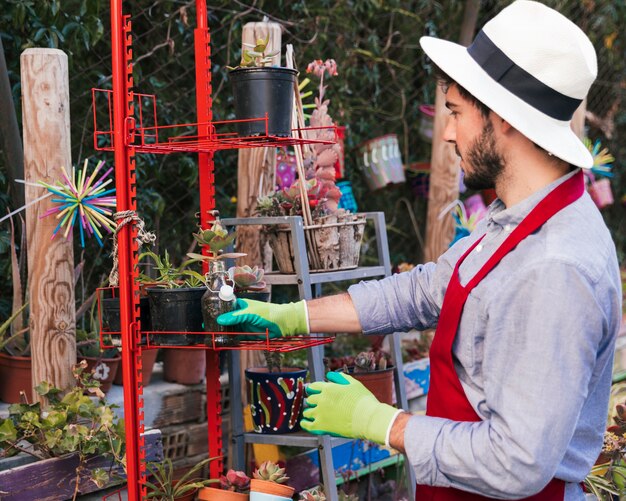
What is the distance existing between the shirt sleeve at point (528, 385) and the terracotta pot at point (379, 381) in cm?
154

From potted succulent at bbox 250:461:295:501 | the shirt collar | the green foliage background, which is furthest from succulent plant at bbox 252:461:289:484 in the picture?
the shirt collar

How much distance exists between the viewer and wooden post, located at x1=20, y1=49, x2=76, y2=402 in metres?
2.72

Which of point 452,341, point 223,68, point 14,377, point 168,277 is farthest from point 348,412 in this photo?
point 223,68

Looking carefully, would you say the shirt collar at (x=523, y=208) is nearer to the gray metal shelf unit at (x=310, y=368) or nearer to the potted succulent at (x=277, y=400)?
the gray metal shelf unit at (x=310, y=368)

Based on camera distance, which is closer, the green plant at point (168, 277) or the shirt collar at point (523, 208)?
the shirt collar at point (523, 208)

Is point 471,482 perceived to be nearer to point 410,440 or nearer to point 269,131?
point 410,440

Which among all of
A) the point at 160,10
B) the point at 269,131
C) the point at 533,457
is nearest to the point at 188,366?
the point at 269,131

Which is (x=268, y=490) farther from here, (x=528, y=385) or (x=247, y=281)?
(x=528, y=385)

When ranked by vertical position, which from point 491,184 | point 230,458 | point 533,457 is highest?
point 491,184

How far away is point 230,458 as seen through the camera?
3.48 metres

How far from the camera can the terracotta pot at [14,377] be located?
297 centimetres

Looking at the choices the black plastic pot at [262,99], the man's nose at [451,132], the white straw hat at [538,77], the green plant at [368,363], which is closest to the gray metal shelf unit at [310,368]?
the green plant at [368,363]

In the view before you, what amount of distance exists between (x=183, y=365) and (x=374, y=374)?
0.71 m

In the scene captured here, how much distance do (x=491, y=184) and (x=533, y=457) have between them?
0.58 m
